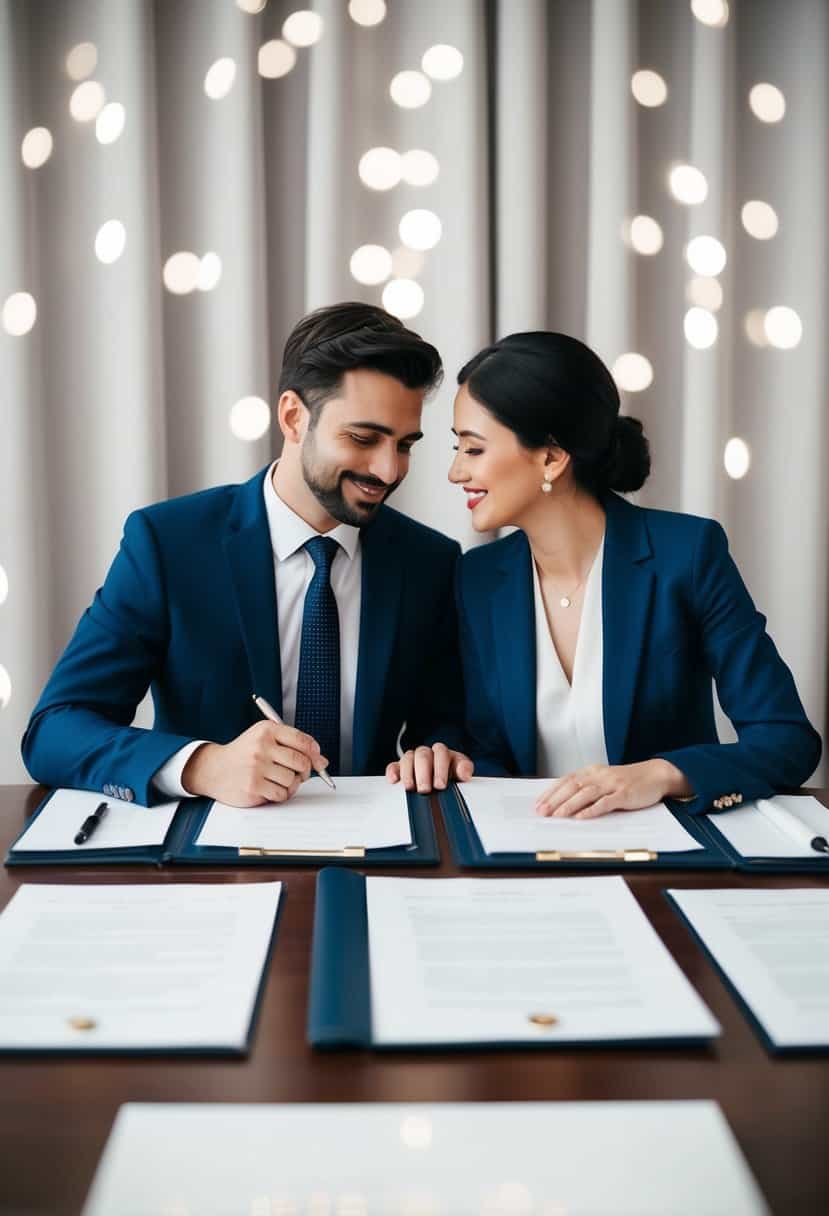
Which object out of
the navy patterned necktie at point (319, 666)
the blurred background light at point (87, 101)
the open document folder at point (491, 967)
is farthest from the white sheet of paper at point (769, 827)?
the blurred background light at point (87, 101)

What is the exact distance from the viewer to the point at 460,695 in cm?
179

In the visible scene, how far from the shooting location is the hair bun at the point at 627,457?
1772 mm

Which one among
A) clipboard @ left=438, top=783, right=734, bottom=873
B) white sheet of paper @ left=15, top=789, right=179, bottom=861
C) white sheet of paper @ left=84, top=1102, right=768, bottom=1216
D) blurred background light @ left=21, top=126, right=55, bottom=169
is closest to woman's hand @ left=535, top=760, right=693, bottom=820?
clipboard @ left=438, top=783, right=734, bottom=873

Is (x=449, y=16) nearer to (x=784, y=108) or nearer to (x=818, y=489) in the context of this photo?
(x=784, y=108)

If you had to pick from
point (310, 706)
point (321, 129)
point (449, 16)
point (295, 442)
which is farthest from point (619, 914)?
point (449, 16)

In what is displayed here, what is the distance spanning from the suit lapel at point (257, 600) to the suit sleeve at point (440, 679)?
26cm

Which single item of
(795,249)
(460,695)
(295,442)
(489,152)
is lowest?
(460,695)

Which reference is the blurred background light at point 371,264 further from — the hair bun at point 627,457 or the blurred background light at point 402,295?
the hair bun at point 627,457

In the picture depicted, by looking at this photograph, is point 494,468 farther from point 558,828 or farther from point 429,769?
point 558,828

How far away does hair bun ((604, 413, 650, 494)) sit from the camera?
5.82 feet

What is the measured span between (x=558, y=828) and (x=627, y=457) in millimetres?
818

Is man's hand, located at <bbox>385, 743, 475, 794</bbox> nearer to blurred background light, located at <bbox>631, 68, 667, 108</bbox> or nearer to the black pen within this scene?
the black pen

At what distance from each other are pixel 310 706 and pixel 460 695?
28 centimetres

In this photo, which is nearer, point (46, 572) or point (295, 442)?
point (295, 442)
